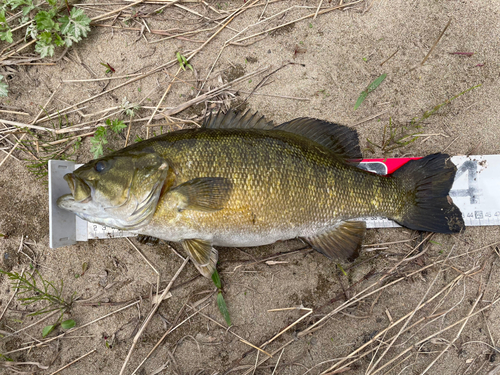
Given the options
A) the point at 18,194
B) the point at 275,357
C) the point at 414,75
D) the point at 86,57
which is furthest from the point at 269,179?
the point at 18,194

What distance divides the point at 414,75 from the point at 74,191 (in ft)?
9.69

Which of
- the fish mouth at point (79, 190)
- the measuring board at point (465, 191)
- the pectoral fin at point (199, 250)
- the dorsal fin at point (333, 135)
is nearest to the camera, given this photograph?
the fish mouth at point (79, 190)

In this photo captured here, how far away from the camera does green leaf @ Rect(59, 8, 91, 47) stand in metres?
2.70

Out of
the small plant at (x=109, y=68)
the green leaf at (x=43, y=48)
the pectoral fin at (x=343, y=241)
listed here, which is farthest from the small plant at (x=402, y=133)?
the green leaf at (x=43, y=48)

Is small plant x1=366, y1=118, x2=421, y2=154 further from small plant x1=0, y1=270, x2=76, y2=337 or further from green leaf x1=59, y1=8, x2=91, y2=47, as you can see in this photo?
small plant x1=0, y1=270, x2=76, y2=337

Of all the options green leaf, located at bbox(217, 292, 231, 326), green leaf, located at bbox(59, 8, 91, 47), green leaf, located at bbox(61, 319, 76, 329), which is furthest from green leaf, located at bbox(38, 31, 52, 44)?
green leaf, located at bbox(217, 292, 231, 326)

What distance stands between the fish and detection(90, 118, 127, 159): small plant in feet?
1.67

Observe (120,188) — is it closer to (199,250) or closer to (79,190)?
(79,190)

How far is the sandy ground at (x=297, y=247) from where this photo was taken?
8.52 feet

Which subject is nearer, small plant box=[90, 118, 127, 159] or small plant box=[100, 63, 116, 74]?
small plant box=[90, 118, 127, 159]

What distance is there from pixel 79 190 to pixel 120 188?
28cm

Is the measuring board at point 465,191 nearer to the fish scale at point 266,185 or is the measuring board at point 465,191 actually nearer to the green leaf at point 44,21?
the fish scale at point 266,185

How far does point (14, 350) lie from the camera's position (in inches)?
105

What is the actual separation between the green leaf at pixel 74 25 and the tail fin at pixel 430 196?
297cm
